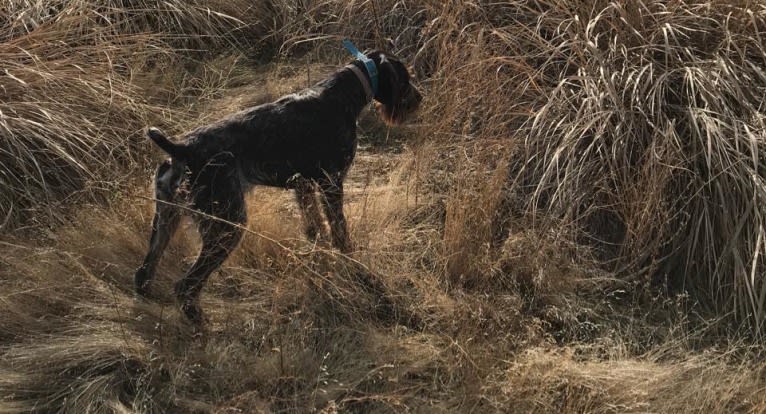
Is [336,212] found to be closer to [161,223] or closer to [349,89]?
[349,89]

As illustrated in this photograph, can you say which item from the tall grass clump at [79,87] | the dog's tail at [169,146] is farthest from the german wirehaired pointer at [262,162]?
the tall grass clump at [79,87]

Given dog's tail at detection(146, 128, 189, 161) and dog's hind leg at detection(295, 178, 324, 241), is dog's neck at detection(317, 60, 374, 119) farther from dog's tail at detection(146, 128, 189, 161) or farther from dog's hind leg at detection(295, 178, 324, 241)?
dog's tail at detection(146, 128, 189, 161)

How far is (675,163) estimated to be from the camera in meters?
3.60

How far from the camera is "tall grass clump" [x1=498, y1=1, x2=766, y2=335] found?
11.3 feet

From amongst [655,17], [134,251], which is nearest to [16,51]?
[134,251]

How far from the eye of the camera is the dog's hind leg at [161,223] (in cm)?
312

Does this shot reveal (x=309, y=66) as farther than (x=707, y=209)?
Yes

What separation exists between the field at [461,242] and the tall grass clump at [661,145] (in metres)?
0.01

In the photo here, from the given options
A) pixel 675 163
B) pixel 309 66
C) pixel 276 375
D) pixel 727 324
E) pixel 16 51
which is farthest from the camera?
pixel 309 66

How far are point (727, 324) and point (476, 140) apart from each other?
5.41ft

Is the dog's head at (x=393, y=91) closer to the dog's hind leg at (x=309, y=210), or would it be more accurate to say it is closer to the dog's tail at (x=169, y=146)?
the dog's hind leg at (x=309, y=210)

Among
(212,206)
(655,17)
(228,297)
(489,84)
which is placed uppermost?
(655,17)

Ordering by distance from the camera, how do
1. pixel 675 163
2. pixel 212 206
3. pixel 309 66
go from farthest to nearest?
pixel 309 66, pixel 675 163, pixel 212 206

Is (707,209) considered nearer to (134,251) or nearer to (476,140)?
(476,140)
